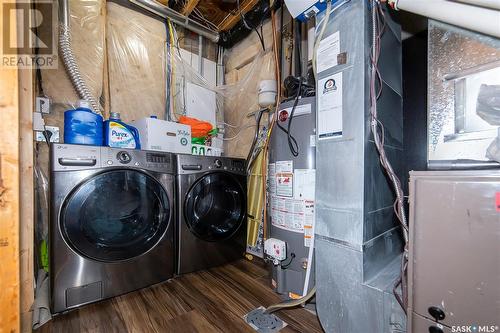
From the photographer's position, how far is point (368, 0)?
3.22 feet

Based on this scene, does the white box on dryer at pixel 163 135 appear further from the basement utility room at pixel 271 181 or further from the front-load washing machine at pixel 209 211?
the front-load washing machine at pixel 209 211

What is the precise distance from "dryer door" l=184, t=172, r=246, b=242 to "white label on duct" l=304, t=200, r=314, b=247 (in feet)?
2.46

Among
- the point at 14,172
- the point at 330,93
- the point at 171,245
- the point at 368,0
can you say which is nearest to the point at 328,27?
the point at 368,0

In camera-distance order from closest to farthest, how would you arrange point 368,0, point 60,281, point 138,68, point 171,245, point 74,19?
point 368,0 → point 60,281 → point 171,245 → point 74,19 → point 138,68

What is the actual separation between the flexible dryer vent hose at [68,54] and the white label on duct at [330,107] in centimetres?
165

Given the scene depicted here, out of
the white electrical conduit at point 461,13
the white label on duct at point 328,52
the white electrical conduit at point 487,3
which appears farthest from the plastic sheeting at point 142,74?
the white electrical conduit at point 487,3

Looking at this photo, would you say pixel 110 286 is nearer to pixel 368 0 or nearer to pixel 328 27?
pixel 328 27

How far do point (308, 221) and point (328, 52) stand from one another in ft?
3.00

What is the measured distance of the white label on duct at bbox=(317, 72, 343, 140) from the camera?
1.00m

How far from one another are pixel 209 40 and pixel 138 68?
3.25ft

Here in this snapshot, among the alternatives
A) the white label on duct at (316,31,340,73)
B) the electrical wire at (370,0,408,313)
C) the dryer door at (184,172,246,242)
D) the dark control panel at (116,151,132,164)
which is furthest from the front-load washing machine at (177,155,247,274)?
the electrical wire at (370,0,408,313)

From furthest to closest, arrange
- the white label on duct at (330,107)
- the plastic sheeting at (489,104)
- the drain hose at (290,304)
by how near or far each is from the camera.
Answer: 1. the drain hose at (290,304)
2. the white label on duct at (330,107)
3. the plastic sheeting at (489,104)

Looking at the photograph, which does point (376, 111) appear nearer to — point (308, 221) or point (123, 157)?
point (308, 221)

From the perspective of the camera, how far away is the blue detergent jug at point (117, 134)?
1373 millimetres
